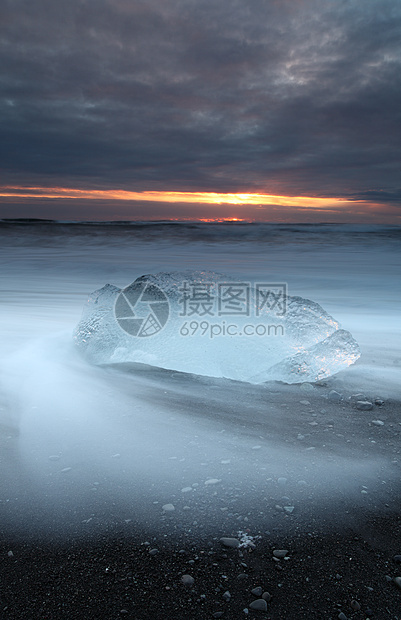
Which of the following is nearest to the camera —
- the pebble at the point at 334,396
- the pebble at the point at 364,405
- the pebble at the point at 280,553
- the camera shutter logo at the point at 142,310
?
the pebble at the point at 280,553

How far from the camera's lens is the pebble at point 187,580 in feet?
3.42

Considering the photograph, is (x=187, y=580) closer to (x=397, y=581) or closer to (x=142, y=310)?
(x=397, y=581)

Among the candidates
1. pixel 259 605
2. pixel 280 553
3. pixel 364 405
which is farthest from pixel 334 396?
pixel 259 605

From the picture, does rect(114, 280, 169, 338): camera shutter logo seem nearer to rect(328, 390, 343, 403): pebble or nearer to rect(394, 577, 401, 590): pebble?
rect(328, 390, 343, 403): pebble

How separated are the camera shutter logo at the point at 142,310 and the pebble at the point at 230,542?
1.79 m

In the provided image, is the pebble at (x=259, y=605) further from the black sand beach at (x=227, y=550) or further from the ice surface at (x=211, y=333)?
the ice surface at (x=211, y=333)

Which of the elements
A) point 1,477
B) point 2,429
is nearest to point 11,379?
point 2,429

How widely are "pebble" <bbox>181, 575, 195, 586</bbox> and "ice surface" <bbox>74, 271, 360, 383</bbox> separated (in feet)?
5.04

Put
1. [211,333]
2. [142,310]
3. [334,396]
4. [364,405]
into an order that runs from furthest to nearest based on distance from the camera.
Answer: [142,310], [211,333], [334,396], [364,405]

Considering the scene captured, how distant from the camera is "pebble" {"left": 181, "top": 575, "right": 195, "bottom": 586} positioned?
104 centimetres

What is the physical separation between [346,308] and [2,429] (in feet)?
18.3

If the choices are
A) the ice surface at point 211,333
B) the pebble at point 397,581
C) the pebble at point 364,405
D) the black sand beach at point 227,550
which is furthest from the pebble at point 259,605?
the ice surface at point 211,333

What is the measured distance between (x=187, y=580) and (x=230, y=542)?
0.59 feet

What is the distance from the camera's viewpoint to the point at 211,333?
2812mm
